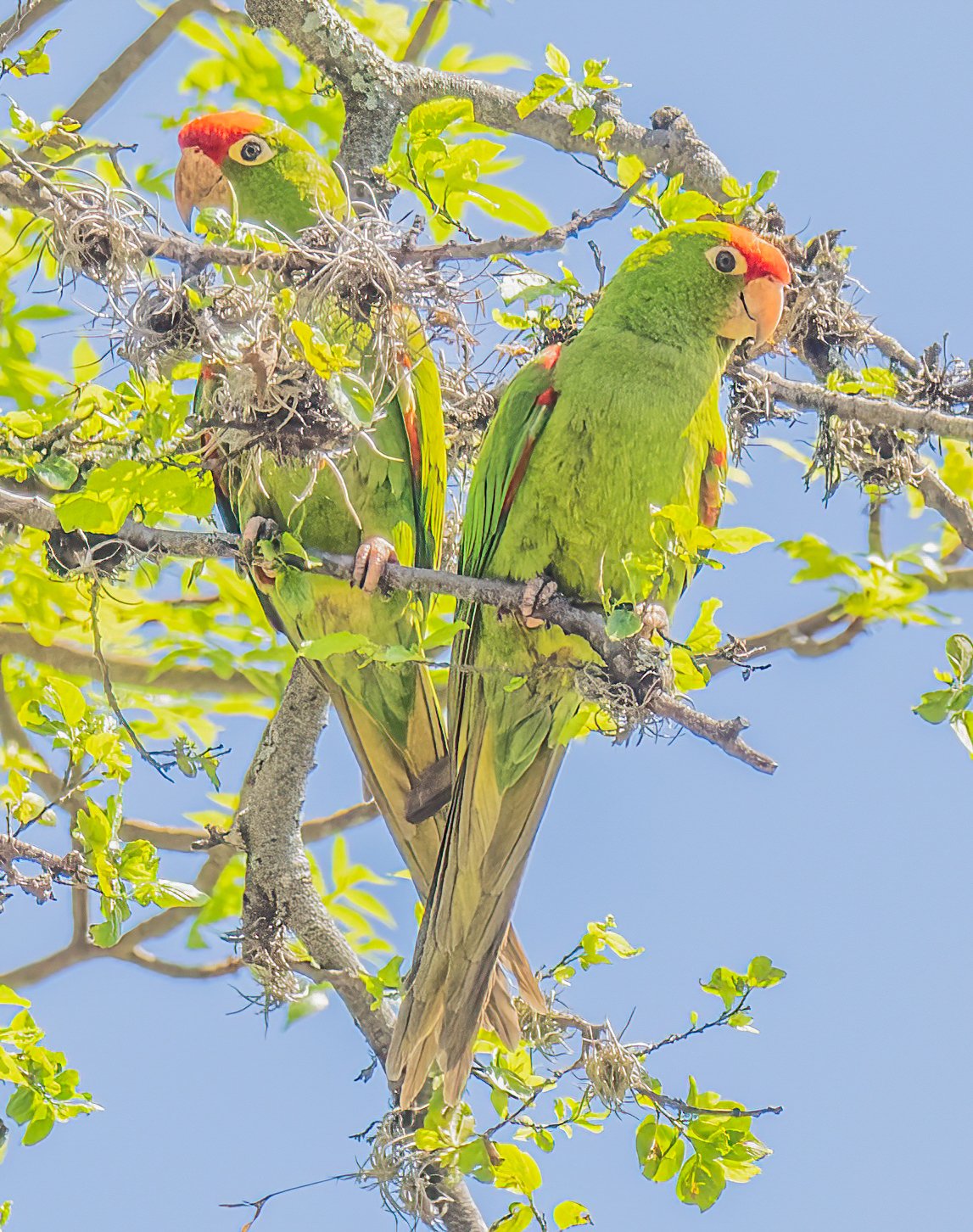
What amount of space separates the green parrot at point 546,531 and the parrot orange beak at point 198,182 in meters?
0.86

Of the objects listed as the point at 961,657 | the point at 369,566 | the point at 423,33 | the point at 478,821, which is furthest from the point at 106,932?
the point at 423,33

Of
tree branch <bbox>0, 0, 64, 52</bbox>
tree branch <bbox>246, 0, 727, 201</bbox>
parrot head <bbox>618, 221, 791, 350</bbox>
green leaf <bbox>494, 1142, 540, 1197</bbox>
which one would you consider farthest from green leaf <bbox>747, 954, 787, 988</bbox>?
tree branch <bbox>0, 0, 64, 52</bbox>

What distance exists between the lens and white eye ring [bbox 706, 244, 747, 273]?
9.00 feet

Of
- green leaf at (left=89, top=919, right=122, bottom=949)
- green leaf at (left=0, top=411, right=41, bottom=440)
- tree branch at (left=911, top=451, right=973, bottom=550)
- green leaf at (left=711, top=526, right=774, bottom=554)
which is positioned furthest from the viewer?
tree branch at (left=911, top=451, right=973, bottom=550)

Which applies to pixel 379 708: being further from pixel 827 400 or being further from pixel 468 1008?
pixel 827 400

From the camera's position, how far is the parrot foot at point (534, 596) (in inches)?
94.1

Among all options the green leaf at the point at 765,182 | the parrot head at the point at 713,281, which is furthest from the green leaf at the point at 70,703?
the green leaf at the point at 765,182

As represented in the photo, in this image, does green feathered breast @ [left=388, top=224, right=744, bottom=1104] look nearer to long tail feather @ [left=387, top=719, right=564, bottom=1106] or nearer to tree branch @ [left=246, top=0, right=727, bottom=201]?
long tail feather @ [left=387, top=719, right=564, bottom=1106]

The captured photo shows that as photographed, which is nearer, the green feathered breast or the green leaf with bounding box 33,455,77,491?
the green leaf with bounding box 33,455,77,491

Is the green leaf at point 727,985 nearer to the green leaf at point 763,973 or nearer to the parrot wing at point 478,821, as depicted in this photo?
the green leaf at point 763,973

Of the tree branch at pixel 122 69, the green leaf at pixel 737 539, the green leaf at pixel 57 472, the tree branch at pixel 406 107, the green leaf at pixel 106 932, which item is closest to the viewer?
the green leaf at pixel 737 539

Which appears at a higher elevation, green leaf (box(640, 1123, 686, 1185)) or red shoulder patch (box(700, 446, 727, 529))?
red shoulder patch (box(700, 446, 727, 529))

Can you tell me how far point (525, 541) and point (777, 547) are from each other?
838 mm

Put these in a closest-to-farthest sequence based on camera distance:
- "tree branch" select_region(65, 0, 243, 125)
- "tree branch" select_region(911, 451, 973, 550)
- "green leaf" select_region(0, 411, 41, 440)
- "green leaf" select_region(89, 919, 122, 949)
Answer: "green leaf" select_region(0, 411, 41, 440)
"green leaf" select_region(89, 919, 122, 949)
"tree branch" select_region(911, 451, 973, 550)
"tree branch" select_region(65, 0, 243, 125)
